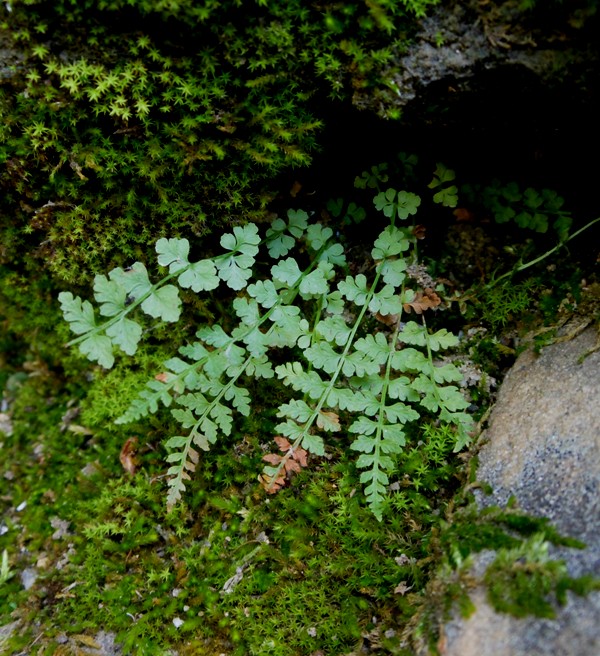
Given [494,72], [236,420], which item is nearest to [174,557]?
[236,420]

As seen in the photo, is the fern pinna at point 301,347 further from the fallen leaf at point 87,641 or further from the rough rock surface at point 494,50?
the fallen leaf at point 87,641

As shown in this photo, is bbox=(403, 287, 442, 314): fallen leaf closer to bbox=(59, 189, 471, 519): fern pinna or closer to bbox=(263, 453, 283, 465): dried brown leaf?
bbox=(59, 189, 471, 519): fern pinna

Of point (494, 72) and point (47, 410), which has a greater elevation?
point (47, 410)

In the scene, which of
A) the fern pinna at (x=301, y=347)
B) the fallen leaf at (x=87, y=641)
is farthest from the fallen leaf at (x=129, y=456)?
the fallen leaf at (x=87, y=641)

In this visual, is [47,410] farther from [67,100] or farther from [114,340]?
[67,100]

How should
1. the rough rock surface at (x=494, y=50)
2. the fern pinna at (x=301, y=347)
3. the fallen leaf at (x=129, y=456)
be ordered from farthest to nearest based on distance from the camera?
the fallen leaf at (x=129, y=456) < the fern pinna at (x=301, y=347) < the rough rock surface at (x=494, y=50)

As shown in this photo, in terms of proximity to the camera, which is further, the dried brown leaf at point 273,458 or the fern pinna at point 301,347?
the dried brown leaf at point 273,458

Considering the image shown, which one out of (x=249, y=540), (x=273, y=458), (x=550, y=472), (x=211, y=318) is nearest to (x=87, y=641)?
(x=249, y=540)
